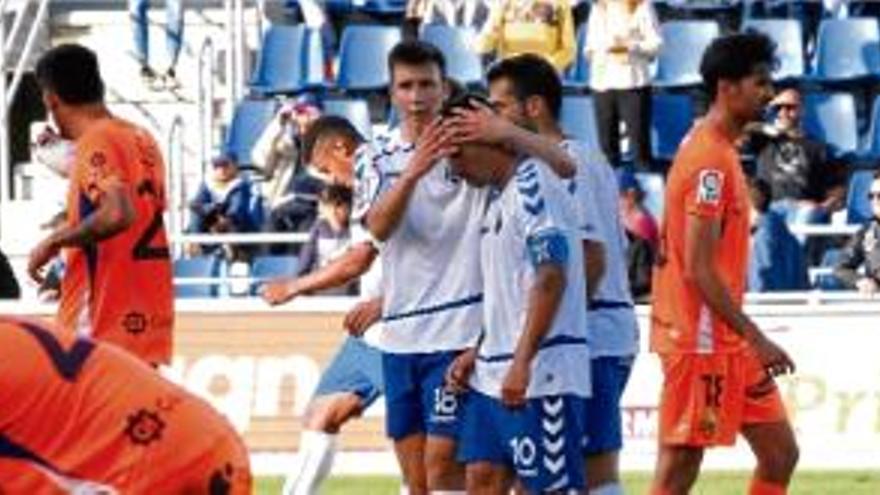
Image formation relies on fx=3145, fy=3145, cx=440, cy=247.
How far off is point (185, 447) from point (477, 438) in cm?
359

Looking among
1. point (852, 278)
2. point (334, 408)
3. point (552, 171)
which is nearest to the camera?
point (552, 171)

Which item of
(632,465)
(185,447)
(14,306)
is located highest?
(185,447)

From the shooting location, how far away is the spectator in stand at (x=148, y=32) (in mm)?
23828

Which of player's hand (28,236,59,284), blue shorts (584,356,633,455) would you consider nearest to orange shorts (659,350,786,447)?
blue shorts (584,356,633,455)

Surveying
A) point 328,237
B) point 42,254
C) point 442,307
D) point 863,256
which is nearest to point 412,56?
point 442,307

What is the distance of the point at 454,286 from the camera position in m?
11.9

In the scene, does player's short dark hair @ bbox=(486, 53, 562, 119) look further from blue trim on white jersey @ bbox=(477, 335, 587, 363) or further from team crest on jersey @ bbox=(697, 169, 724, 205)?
blue trim on white jersey @ bbox=(477, 335, 587, 363)

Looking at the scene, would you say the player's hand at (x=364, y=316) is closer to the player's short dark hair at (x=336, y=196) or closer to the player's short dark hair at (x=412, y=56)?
the player's short dark hair at (x=412, y=56)

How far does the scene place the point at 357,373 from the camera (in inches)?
532

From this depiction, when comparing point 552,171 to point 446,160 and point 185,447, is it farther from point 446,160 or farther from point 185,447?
point 185,447

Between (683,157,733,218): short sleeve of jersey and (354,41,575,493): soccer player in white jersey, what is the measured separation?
2.59ft

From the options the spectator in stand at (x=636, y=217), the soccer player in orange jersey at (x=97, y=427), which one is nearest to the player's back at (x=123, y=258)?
the soccer player in orange jersey at (x=97, y=427)

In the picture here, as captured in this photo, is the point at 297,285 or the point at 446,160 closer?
the point at 446,160

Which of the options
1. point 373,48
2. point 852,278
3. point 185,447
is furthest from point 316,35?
point 185,447
